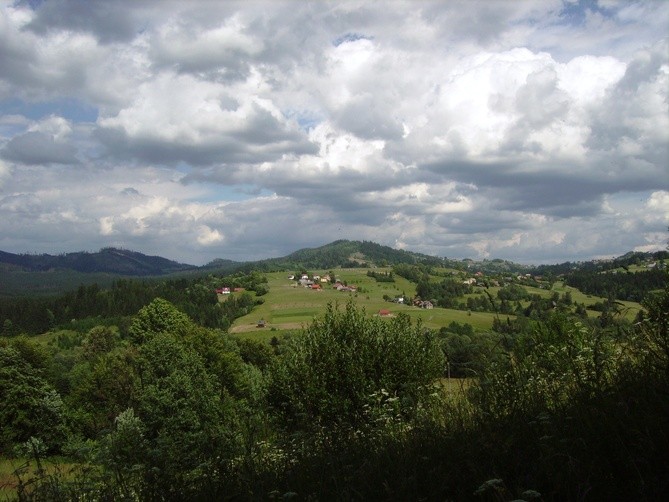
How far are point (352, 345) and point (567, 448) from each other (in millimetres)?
23981

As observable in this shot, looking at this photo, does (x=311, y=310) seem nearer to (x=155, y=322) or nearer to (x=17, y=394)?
(x=155, y=322)

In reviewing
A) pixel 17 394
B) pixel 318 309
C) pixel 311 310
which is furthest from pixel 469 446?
pixel 311 310

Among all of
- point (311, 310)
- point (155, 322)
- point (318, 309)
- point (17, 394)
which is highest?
point (155, 322)

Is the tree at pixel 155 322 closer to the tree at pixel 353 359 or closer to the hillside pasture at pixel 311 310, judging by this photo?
the hillside pasture at pixel 311 310

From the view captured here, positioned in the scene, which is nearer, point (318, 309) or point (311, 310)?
point (318, 309)

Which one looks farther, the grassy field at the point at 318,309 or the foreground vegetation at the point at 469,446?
the grassy field at the point at 318,309

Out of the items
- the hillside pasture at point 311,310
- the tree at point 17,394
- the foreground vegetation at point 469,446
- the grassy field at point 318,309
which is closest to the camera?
the foreground vegetation at point 469,446

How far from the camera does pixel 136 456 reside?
5.52 metres

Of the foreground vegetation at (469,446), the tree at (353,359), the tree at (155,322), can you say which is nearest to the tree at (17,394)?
the tree at (155,322)

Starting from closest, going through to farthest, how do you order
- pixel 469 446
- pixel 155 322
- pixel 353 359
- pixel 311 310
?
1. pixel 469 446
2. pixel 353 359
3. pixel 155 322
4. pixel 311 310

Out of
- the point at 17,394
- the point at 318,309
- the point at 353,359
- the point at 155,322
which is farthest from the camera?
the point at 318,309

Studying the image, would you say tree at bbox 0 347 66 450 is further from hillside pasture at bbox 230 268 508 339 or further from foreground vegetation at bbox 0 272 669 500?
hillside pasture at bbox 230 268 508 339

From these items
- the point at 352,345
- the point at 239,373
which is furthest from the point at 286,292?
the point at 352,345

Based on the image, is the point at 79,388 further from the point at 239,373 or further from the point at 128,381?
the point at 239,373
